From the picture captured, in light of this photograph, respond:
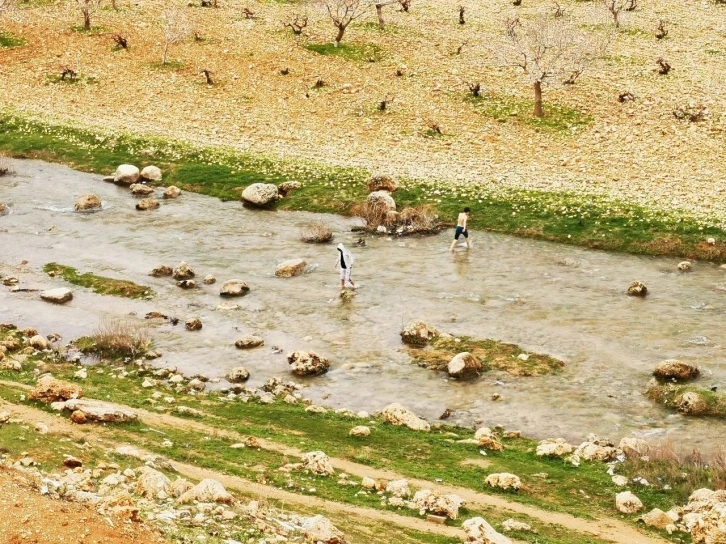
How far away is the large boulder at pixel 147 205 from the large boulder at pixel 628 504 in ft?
98.0

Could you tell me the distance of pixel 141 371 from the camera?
23797 millimetres

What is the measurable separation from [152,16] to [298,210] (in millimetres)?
38908

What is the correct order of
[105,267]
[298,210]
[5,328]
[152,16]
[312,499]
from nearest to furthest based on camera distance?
[312,499]
[5,328]
[105,267]
[298,210]
[152,16]

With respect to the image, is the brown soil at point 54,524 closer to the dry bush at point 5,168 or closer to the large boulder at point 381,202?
the large boulder at point 381,202

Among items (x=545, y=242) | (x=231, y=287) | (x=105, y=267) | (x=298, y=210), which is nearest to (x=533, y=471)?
(x=231, y=287)

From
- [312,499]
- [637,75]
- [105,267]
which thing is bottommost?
[105,267]

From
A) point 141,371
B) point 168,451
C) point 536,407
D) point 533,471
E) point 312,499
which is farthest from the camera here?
point 141,371

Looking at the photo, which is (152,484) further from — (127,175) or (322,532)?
(127,175)

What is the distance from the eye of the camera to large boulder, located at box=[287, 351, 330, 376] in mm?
24125

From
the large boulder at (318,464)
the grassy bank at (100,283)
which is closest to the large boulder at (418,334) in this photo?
the large boulder at (318,464)

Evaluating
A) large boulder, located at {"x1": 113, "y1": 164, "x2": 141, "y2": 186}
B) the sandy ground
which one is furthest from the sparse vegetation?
large boulder, located at {"x1": 113, "y1": 164, "x2": 141, "y2": 186}

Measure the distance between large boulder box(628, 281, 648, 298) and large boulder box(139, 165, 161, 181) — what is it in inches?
1006

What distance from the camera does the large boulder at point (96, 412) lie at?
706 inches

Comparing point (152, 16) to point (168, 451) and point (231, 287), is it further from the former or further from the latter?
point (168, 451)
